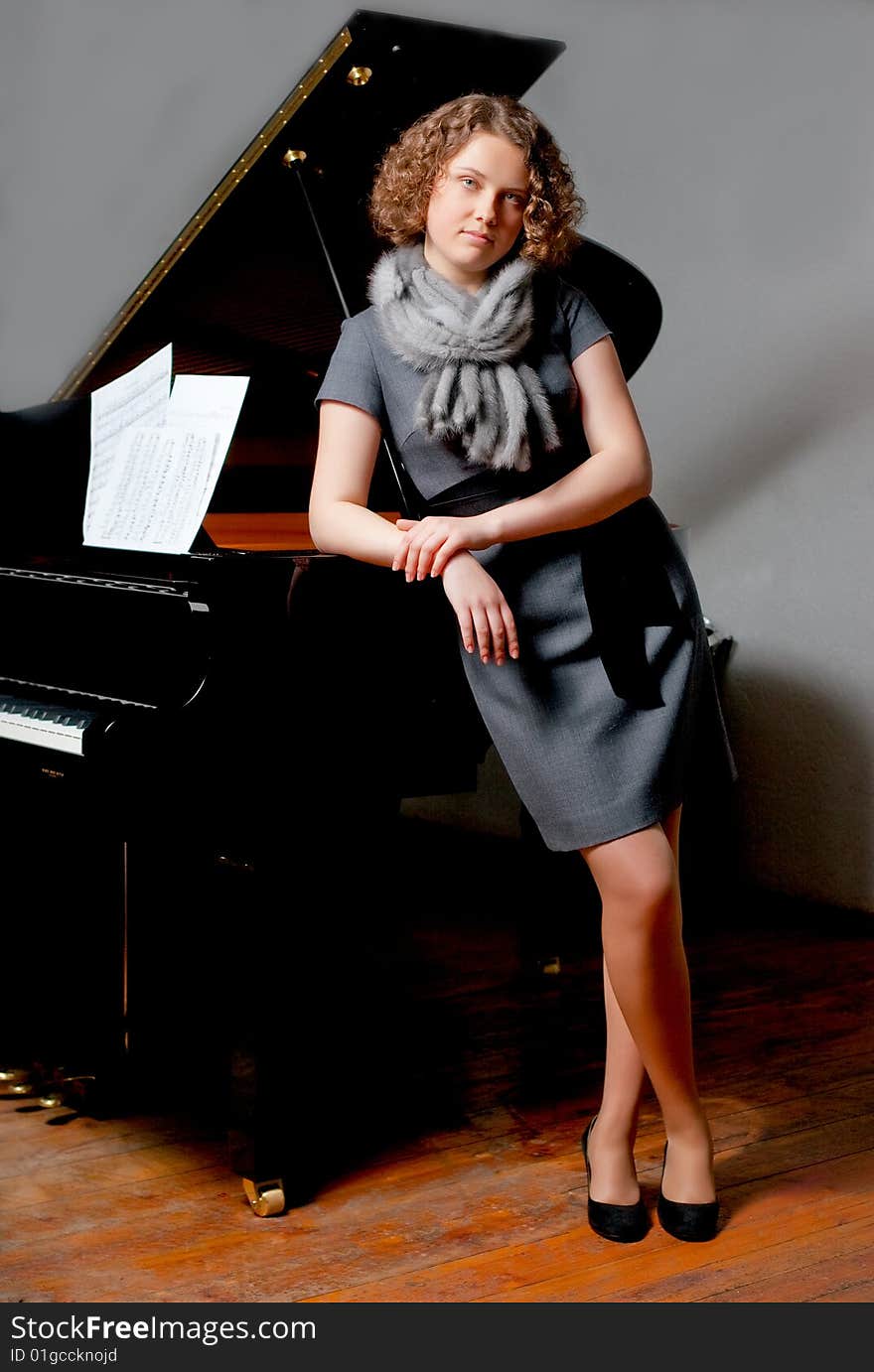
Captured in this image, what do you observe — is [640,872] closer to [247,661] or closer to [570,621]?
[570,621]

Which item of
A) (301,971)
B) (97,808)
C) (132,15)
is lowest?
(301,971)

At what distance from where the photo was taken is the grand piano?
205cm

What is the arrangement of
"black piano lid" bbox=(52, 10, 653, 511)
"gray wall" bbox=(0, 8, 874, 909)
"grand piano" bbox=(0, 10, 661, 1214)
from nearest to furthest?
"grand piano" bbox=(0, 10, 661, 1214) → "black piano lid" bbox=(52, 10, 653, 511) → "gray wall" bbox=(0, 8, 874, 909)

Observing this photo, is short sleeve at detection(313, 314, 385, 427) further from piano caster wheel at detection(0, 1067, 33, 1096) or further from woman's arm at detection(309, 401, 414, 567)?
piano caster wheel at detection(0, 1067, 33, 1096)

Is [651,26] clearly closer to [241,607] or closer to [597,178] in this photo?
[597,178]

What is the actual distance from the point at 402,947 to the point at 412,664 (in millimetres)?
1528

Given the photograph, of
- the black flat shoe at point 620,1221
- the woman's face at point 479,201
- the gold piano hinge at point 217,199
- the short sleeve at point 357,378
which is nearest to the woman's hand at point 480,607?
the short sleeve at point 357,378

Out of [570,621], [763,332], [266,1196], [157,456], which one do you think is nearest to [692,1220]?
[266,1196]

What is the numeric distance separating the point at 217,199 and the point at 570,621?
1.19 meters

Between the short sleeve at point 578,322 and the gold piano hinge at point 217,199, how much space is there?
27.9 inches

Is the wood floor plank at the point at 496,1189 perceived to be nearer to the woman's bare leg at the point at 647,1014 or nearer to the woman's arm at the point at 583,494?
the woman's bare leg at the point at 647,1014

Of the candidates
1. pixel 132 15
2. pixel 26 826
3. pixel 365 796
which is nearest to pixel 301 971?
pixel 365 796

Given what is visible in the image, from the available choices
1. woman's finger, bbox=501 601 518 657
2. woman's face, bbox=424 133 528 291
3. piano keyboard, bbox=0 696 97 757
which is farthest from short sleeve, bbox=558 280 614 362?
piano keyboard, bbox=0 696 97 757

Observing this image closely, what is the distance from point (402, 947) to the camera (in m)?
3.56
